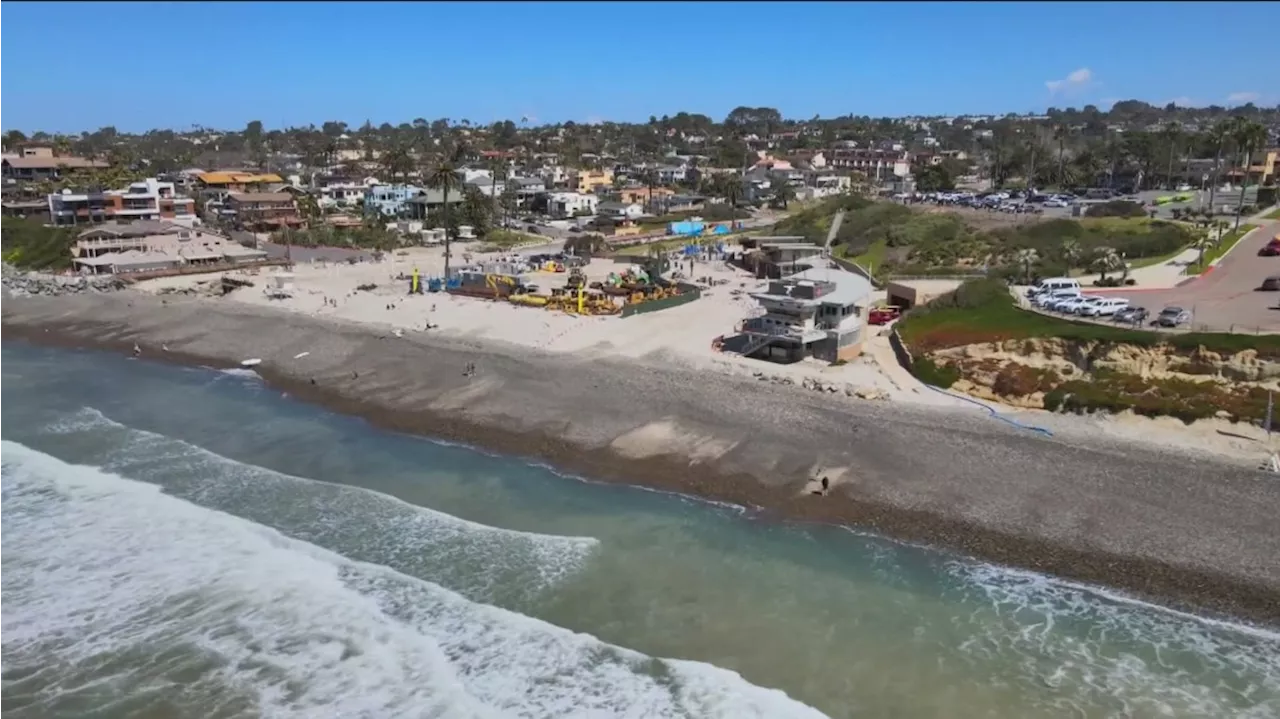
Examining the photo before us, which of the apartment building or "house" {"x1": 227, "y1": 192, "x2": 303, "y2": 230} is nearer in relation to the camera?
"house" {"x1": 227, "y1": 192, "x2": 303, "y2": 230}

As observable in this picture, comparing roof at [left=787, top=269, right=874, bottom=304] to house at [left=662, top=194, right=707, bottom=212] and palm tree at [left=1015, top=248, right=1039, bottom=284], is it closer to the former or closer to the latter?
palm tree at [left=1015, top=248, right=1039, bottom=284]

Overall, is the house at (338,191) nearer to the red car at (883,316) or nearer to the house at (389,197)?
the house at (389,197)

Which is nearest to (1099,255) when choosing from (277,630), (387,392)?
(387,392)

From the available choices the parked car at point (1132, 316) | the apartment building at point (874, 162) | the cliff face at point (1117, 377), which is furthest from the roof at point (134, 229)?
the apartment building at point (874, 162)

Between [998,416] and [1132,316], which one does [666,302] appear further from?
[1132,316]

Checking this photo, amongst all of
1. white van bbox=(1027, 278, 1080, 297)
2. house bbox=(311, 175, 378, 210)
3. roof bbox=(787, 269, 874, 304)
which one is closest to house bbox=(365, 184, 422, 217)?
house bbox=(311, 175, 378, 210)

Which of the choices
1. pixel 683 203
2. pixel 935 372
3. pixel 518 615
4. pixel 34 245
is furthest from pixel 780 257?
pixel 34 245

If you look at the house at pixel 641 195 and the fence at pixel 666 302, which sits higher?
the house at pixel 641 195
